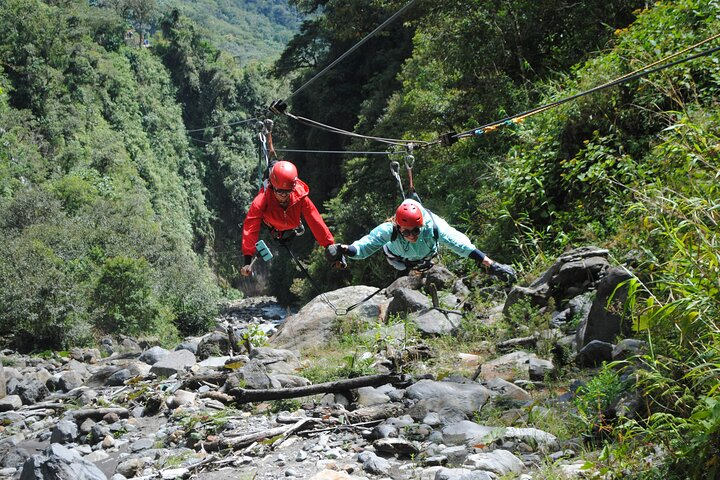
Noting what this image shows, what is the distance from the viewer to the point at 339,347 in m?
11.4

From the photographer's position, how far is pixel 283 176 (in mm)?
7809

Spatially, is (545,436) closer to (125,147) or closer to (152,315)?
(152,315)

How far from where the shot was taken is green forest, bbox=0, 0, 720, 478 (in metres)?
5.48

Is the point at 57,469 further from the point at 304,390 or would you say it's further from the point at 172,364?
the point at 172,364

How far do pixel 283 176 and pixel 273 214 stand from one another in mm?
538

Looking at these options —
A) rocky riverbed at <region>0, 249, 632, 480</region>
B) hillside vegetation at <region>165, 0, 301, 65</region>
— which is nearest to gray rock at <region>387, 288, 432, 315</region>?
rocky riverbed at <region>0, 249, 632, 480</region>

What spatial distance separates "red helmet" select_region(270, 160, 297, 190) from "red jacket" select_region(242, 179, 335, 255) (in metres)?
0.18

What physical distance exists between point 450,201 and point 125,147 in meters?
41.1

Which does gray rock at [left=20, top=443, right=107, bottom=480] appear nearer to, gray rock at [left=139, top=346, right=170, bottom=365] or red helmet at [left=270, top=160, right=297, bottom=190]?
red helmet at [left=270, top=160, right=297, bottom=190]

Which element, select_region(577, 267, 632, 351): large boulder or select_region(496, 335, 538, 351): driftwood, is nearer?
select_region(577, 267, 632, 351): large boulder

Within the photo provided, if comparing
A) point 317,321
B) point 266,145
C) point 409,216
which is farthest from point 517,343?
point 317,321

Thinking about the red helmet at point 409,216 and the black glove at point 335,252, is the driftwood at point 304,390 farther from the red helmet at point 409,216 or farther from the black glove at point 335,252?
the red helmet at point 409,216

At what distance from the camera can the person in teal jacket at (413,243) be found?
6957 mm

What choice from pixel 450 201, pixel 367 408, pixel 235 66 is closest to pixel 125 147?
pixel 235 66
